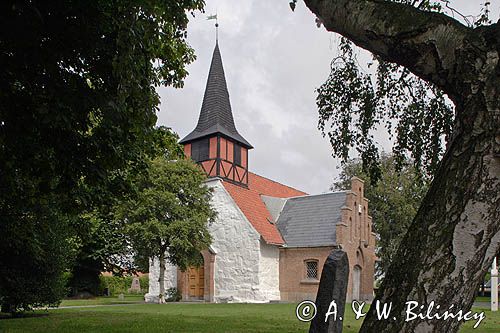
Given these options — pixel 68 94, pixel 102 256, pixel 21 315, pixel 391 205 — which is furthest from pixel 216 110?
pixel 68 94

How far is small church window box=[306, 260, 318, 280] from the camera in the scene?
32.4m

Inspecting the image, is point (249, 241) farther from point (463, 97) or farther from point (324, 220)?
point (463, 97)

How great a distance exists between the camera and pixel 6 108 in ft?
26.1

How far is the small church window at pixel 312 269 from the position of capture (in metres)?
32.4

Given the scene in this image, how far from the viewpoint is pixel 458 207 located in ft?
10.2

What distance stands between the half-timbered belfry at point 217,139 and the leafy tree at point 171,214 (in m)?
6.33

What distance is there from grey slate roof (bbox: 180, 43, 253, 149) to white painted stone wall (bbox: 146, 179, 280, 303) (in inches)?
140

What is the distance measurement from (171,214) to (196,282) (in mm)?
8465

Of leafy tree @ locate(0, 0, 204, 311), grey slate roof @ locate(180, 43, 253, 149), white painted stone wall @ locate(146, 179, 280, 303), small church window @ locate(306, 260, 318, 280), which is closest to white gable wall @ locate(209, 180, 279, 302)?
white painted stone wall @ locate(146, 179, 280, 303)

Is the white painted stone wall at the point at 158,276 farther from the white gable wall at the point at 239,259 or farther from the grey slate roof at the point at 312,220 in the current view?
the grey slate roof at the point at 312,220

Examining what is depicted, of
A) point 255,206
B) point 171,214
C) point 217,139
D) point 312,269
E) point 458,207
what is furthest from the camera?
point 255,206

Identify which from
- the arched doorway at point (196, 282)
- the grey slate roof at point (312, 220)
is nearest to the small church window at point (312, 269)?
the grey slate roof at point (312, 220)

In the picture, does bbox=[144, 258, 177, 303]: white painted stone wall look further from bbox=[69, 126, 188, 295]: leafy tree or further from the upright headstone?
the upright headstone

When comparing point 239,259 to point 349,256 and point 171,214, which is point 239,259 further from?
point 171,214
